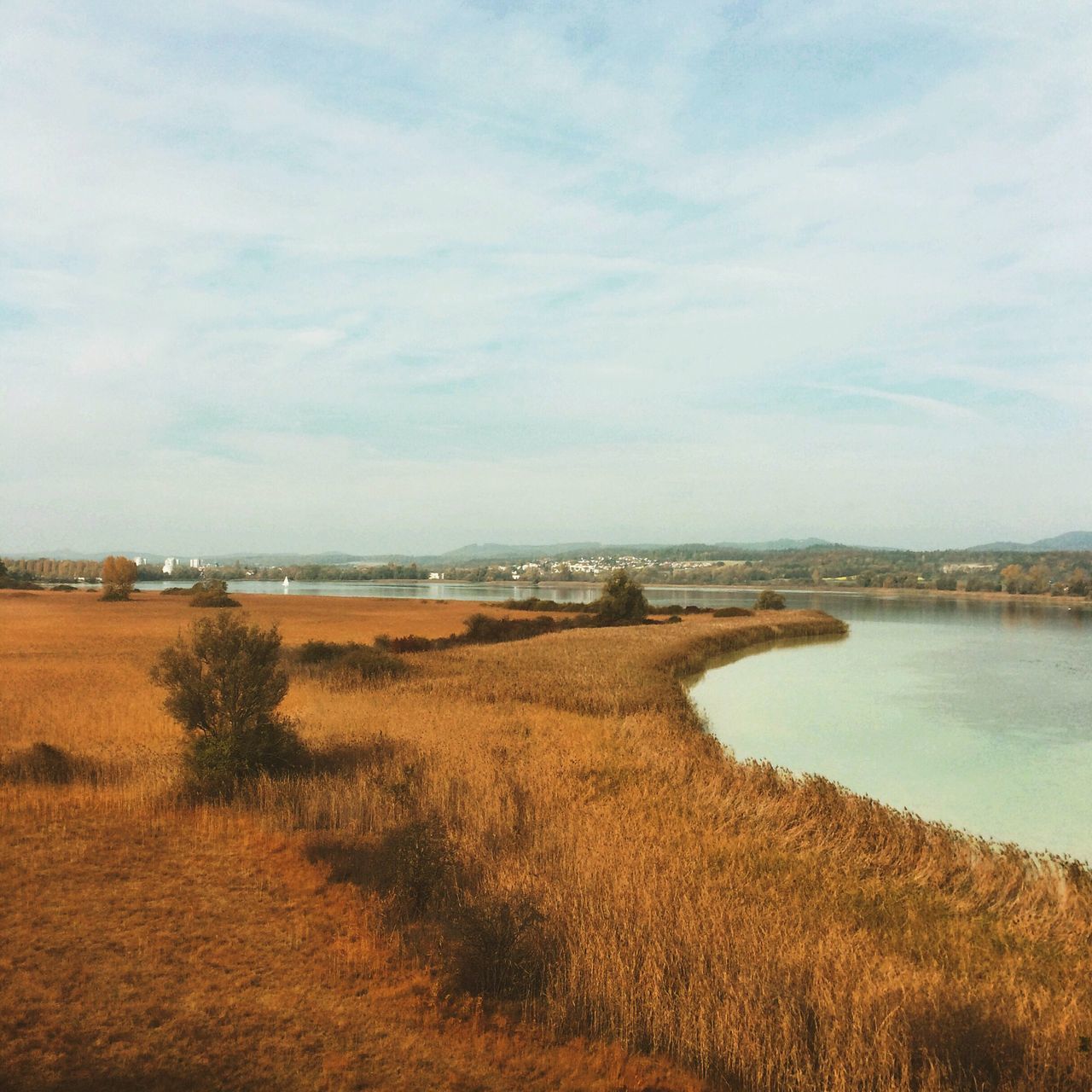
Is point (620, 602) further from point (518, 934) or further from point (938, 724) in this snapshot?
point (518, 934)

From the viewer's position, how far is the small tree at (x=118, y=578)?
71.2 meters

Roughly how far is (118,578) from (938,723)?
7909 cm

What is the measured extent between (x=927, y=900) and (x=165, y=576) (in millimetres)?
161714

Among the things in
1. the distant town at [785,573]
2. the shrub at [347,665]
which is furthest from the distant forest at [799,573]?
the shrub at [347,665]

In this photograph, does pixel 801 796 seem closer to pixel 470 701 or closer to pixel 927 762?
pixel 927 762

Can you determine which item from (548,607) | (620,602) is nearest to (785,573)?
(548,607)

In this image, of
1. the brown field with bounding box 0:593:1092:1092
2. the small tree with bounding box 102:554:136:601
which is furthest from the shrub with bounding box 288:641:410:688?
the small tree with bounding box 102:554:136:601

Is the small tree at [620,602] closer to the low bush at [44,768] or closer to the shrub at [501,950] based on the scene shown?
the low bush at [44,768]

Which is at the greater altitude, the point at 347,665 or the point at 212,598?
the point at 212,598

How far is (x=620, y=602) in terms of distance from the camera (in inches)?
2269

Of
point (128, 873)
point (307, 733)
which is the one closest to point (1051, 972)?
point (128, 873)

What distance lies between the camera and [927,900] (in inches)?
304

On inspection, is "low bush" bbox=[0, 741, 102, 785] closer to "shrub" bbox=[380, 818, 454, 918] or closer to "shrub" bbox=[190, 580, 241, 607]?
"shrub" bbox=[380, 818, 454, 918]

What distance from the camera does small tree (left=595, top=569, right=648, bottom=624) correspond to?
5706 centimetres
